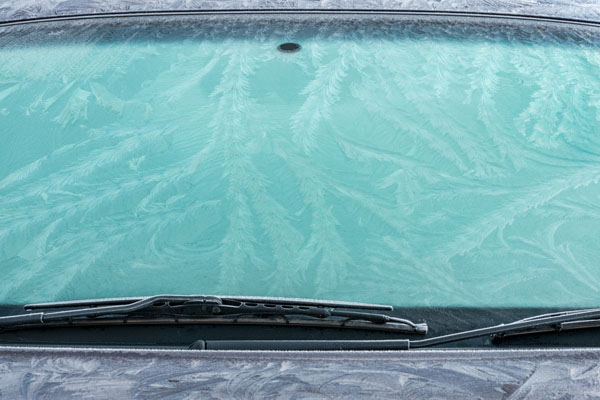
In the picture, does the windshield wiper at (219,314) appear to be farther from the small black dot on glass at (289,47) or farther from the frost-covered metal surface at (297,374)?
the small black dot on glass at (289,47)

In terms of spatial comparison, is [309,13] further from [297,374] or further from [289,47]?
[297,374]

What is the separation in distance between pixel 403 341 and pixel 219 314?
297 mm

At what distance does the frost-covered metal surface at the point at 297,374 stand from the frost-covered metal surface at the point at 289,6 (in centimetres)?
154

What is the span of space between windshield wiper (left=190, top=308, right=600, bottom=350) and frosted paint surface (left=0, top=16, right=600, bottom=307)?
89mm

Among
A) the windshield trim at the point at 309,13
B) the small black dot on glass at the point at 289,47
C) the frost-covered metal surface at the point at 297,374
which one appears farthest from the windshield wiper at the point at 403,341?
the windshield trim at the point at 309,13

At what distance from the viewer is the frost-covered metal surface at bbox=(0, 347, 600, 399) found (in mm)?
782

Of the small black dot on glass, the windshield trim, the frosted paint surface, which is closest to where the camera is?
the frosted paint surface

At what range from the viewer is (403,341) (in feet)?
2.92

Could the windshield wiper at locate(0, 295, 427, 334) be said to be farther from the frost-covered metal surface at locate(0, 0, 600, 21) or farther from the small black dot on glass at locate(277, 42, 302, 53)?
the frost-covered metal surface at locate(0, 0, 600, 21)

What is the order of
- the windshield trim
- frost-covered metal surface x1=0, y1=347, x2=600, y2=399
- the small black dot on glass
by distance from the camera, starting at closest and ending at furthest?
frost-covered metal surface x1=0, y1=347, x2=600, y2=399 → the small black dot on glass → the windshield trim

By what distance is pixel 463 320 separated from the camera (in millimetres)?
942

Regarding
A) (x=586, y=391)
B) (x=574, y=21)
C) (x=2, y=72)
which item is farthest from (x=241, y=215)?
(x=574, y=21)

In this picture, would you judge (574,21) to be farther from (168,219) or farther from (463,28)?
(168,219)

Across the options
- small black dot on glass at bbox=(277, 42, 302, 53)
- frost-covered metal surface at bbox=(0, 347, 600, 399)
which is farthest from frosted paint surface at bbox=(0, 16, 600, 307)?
frost-covered metal surface at bbox=(0, 347, 600, 399)
